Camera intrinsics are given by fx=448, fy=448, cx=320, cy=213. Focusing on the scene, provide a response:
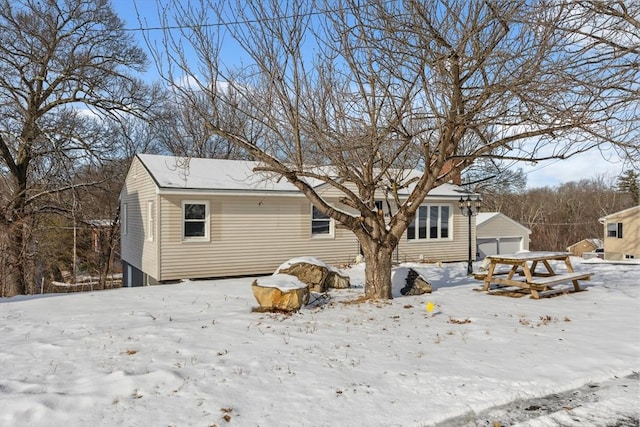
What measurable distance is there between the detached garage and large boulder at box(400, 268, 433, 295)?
45.2 feet

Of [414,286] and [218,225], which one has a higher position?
[218,225]

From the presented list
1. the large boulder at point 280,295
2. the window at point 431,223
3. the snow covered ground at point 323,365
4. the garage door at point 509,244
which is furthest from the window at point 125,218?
the garage door at point 509,244

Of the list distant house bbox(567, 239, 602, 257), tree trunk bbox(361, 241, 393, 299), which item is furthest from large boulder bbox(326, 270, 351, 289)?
distant house bbox(567, 239, 602, 257)

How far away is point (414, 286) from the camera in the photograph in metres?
8.89

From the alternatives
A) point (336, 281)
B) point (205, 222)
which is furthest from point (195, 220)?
point (336, 281)

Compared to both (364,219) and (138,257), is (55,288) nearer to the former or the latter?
(138,257)

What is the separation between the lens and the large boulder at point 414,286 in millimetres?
8859

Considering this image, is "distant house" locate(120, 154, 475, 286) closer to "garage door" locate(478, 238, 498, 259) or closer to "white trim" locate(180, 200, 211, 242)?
"white trim" locate(180, 200, 211, 242)

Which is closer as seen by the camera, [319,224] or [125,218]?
[319,224]

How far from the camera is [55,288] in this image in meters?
25.8

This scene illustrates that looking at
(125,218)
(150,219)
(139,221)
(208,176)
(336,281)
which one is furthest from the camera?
(125,218)

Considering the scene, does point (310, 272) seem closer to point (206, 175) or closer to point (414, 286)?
point (414, 286)

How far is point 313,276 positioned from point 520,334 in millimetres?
4179

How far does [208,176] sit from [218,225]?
160 cm
